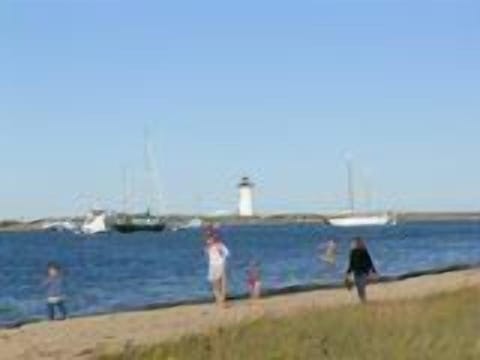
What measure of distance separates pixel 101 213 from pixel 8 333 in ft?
547

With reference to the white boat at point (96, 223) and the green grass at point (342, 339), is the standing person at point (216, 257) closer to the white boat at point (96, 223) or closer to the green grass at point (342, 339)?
the green grass at point (342, 339)

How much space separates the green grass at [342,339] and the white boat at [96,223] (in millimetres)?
171096

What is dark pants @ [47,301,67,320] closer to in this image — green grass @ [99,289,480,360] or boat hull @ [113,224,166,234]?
green grass @ [99,289,480,360]

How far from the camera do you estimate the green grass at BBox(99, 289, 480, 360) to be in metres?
13.6

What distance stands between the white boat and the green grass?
17110cm

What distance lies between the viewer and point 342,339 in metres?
14.9

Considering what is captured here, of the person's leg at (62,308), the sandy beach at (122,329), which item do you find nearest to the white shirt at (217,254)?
the sandy beach at (122,329)

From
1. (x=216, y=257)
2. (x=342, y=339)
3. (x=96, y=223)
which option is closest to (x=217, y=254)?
(x=216, y=257)

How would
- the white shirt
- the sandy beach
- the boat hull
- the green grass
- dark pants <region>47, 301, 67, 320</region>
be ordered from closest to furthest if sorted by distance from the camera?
the green grass, the sandy beach, the white shirt, dark pants <region>47, 301, 67, 320</region>, the boat hull

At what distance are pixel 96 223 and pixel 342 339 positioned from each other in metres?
177

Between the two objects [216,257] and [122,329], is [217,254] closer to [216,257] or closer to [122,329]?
[216,257]

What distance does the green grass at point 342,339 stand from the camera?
13609mm

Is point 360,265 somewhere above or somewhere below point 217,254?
below

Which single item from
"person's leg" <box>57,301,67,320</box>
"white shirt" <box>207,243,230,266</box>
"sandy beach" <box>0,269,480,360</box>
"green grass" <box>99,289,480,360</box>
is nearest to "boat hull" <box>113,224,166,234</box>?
"person's leg" <box>57,301,67,320</box>
